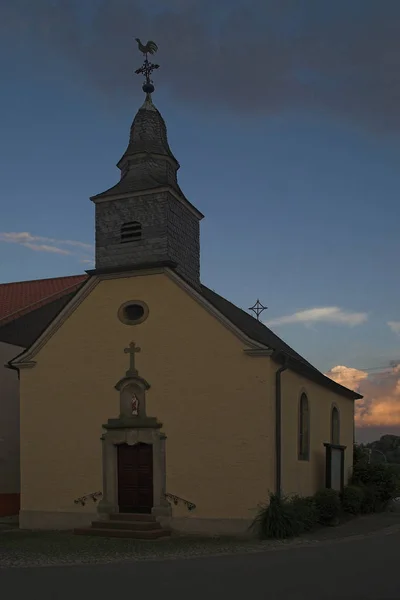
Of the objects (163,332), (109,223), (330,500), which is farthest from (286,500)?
(109,223)

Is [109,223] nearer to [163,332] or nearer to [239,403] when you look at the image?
[163,332]

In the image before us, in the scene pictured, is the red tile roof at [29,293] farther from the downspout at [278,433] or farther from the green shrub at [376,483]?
the green shrub at [376,483]

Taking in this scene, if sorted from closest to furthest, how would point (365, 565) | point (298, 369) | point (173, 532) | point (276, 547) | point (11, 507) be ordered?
point (365, 565) → point (276, 547) → point (173, 532) → point (298, 369) → point (11, 507)

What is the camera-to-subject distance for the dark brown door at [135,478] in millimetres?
18609

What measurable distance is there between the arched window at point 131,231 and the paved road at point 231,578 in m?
9.56

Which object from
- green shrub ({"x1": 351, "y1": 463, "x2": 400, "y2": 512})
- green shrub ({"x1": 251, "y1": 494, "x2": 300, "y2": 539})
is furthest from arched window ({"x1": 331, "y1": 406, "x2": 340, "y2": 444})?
green shrub ({"x1": 251, "y1": 494, "x2": 300, "y2": 539})

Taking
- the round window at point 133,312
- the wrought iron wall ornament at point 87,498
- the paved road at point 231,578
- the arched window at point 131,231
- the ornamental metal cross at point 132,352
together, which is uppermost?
the arched window at point 131,231

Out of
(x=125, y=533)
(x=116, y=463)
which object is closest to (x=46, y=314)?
(x=116, y=463)

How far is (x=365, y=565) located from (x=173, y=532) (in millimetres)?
6545

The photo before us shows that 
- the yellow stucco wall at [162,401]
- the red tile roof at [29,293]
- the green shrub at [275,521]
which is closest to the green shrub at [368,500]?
the yellow stucco wall at [162,401]

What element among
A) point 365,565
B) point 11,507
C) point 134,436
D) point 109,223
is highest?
point 109,223

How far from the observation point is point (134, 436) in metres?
18.8

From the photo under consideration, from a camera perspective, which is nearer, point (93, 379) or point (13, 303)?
point (93, 379)

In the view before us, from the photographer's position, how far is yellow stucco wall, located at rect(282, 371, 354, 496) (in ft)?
63.0
